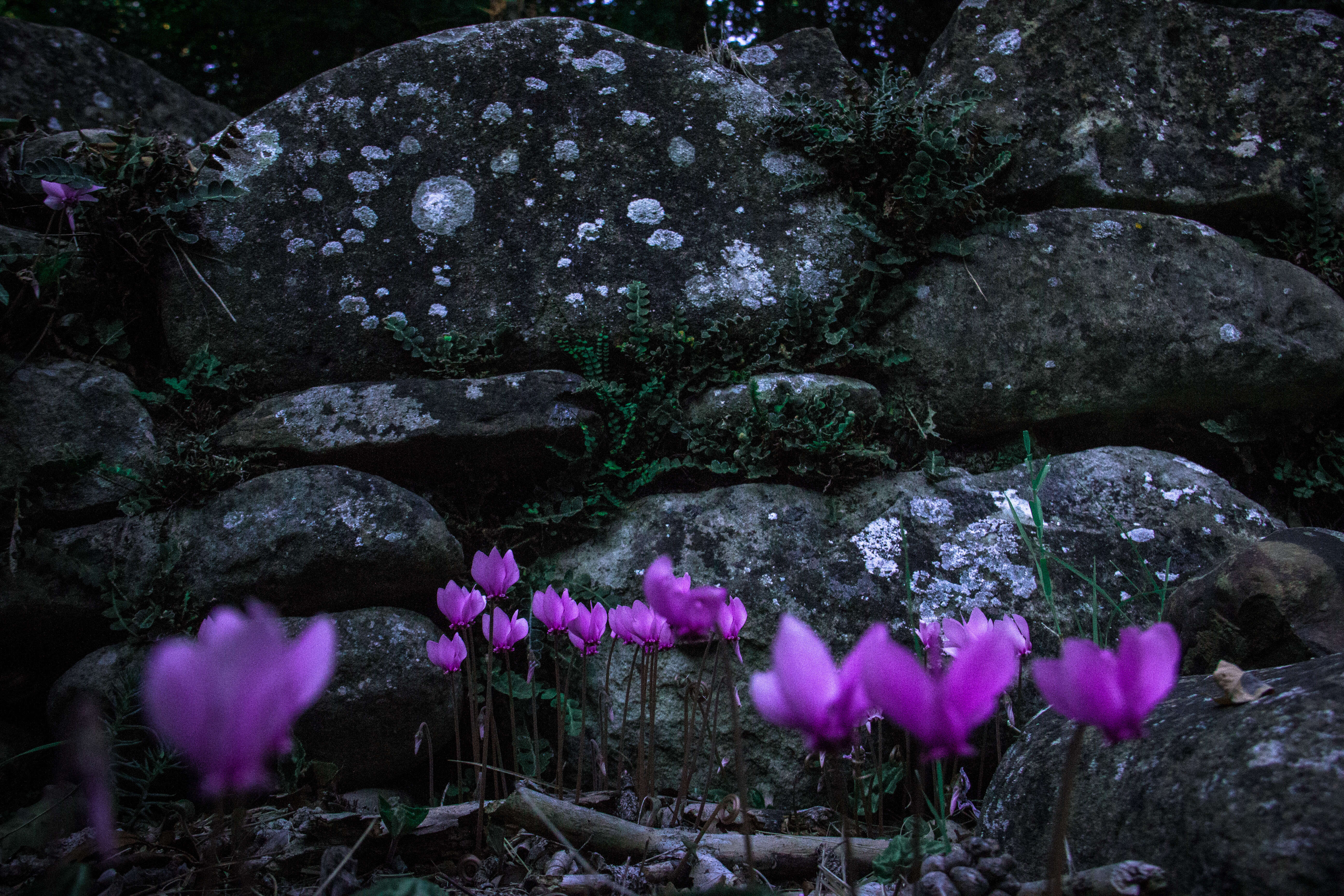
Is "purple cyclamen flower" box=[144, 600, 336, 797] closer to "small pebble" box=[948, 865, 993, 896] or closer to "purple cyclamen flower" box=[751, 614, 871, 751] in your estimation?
"purple cyclamen flower" box=[751, 614, 871, 751]

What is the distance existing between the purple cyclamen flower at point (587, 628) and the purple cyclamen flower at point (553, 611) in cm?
3

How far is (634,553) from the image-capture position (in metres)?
2.77

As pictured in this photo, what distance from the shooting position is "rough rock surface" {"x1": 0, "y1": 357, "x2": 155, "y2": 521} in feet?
7.95

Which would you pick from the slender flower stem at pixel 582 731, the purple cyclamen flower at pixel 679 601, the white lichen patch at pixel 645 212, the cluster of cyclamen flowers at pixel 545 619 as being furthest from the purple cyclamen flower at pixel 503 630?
the white lichen patch at pixel 645 212

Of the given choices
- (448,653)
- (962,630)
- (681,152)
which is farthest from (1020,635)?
(681,152)

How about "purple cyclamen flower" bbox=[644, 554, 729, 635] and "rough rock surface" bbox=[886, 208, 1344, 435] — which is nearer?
"purple cyclamen flower" bbox=[644, 554, 729, 635]

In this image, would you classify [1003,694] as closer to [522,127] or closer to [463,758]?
[463,758]

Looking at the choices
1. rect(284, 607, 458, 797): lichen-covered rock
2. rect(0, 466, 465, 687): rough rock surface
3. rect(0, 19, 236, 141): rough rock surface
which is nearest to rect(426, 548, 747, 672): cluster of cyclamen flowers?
rect(284, 607, 458, 797): lichen-covered rock

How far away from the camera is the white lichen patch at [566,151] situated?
338 centimetres

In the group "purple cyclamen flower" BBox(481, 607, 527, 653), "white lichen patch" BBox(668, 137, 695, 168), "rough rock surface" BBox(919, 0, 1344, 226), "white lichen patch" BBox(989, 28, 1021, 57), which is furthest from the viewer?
"white lichen patch" BBox(989, 28, 1021, 57)

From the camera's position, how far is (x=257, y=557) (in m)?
2.42

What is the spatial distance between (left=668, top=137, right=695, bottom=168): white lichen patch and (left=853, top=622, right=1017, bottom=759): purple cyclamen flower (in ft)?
9.97

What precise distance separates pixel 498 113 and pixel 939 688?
3.40m

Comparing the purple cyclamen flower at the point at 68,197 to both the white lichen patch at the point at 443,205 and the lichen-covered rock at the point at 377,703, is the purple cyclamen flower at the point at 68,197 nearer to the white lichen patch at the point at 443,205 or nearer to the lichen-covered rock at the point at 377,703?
the white lichen patch at the point at 443,205
